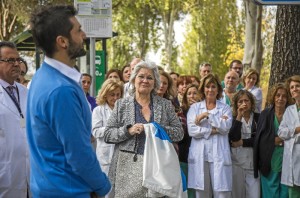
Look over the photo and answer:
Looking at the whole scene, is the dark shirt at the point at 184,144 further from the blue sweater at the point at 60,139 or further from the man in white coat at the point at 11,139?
the blue sweater at the point at 60,139

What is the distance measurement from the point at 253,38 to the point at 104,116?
12676 mm

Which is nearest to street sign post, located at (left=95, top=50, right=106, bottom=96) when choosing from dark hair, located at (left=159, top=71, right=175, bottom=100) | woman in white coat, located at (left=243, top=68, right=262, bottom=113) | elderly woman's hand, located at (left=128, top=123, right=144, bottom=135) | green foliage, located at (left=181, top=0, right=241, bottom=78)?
woman in white coat, located at (left=243, top=68, right=262, bottom=113)

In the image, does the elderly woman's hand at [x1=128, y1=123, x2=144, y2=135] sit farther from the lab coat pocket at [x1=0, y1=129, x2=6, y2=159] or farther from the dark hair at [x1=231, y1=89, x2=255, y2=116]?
the dark hair at [x1=231, y1=89, x2=255, y2=116]

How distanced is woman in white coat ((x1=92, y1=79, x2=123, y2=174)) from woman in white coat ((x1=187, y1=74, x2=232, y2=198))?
1084 mm

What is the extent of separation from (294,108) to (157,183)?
119 inches

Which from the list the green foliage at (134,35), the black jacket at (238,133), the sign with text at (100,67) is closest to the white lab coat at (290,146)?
the black jacket at (238,133)

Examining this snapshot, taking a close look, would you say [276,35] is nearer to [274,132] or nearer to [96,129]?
[274,132]

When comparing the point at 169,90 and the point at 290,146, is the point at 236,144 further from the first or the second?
the point at 169,90

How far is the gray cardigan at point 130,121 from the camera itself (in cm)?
812

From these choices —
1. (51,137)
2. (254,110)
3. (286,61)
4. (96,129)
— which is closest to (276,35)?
(286,61)

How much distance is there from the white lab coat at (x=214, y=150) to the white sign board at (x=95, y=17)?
2.37m

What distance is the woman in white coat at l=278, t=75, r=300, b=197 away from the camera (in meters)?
10.0

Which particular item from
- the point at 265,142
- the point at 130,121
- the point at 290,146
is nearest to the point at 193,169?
the point at 265,142

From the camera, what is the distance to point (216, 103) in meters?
10.3
